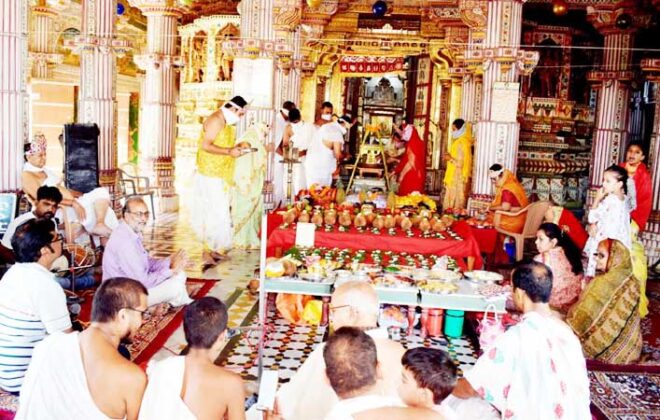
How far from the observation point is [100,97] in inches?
387

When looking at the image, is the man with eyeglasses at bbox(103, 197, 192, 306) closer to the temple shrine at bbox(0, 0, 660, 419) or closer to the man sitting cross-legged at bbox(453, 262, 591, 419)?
the temple shrine at bbox(0, 0, 660, 419)

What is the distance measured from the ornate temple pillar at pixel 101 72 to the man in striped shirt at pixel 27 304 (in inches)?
252

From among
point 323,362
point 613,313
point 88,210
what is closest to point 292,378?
point 323,362

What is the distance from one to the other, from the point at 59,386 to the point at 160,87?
10916 mm

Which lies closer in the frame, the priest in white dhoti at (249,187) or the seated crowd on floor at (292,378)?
the seated crowd on floor at (292,378)

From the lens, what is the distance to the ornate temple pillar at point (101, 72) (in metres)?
9.62

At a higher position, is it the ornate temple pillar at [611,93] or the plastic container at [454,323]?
the ornate temple pillar at [611,93]

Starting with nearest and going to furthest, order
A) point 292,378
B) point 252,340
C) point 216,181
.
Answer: point 292,378, point 252,340, point 216,181

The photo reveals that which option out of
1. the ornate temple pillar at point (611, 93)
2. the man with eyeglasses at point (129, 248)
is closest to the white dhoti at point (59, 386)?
the man with eyeglasses at point (129, 248)

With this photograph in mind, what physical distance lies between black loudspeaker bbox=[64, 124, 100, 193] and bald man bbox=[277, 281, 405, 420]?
655 centimetres

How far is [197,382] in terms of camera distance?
2.56 m

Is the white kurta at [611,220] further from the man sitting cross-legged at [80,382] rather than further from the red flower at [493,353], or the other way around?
the man sitting cross-legged at [80,382]

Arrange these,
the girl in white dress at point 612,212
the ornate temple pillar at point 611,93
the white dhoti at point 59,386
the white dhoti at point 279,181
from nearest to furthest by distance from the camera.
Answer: the white dhoti at point 59,386 < the girl in white dress at point 612,212 < the white dhoti at point 279,181 < the ornate temple pillar at point 611,93

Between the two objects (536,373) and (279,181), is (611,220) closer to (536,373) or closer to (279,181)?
(536,373)
